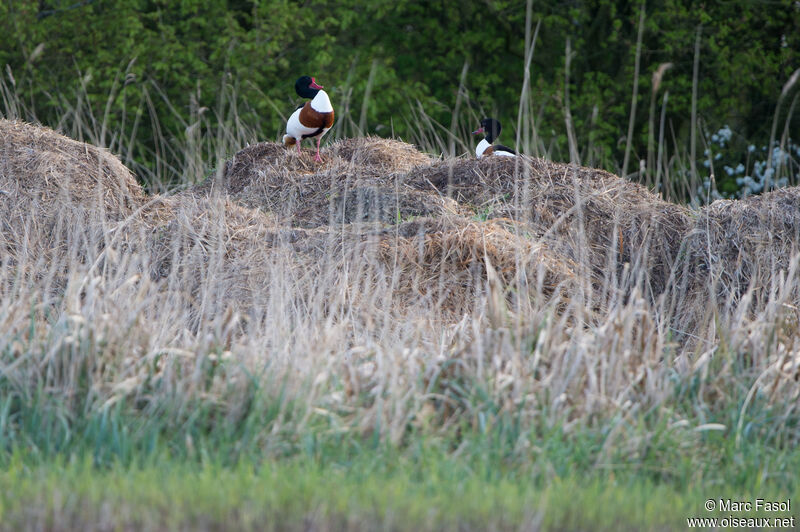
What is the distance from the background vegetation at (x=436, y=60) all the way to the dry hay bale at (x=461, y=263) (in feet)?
25.3

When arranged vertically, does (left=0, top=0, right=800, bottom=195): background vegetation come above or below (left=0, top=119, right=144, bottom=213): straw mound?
above

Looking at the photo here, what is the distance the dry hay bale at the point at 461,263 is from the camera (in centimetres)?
496

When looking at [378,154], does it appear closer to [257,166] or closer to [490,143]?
[257,166]

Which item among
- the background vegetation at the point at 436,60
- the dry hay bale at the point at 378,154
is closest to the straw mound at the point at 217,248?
the dry hay bale at the point at 378,154

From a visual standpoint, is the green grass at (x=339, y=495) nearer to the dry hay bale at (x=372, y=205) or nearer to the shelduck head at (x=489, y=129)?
the dry hay bale at (x=372, y=205)

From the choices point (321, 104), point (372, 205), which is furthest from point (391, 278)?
point (321, 104)

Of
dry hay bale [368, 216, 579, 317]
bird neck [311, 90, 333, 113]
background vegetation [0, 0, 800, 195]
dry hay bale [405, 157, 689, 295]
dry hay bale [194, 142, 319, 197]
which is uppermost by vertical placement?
background vegetation [0, 0, 800, 195]

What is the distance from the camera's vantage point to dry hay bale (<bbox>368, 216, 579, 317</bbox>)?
16.3 ft

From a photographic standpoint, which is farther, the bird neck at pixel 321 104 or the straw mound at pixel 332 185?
the bird neck at pixel 321 104

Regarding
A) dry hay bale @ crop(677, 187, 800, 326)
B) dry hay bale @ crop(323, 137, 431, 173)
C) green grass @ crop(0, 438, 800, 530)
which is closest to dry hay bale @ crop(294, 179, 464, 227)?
dry hay bale @ crop(323, 137, 431, 173)

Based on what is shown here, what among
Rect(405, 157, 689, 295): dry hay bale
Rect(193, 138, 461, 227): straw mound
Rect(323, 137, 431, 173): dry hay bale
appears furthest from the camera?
Rect(323, 137, 431, 173): dry hay bale

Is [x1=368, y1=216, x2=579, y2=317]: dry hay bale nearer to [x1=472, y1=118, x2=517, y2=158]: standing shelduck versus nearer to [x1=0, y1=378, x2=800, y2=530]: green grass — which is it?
[x1=0, y1=378, x2=800, y2=530]: green grass

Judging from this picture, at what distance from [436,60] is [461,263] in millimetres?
10175

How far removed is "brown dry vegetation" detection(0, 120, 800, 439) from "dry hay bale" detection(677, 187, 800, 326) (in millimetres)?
17
